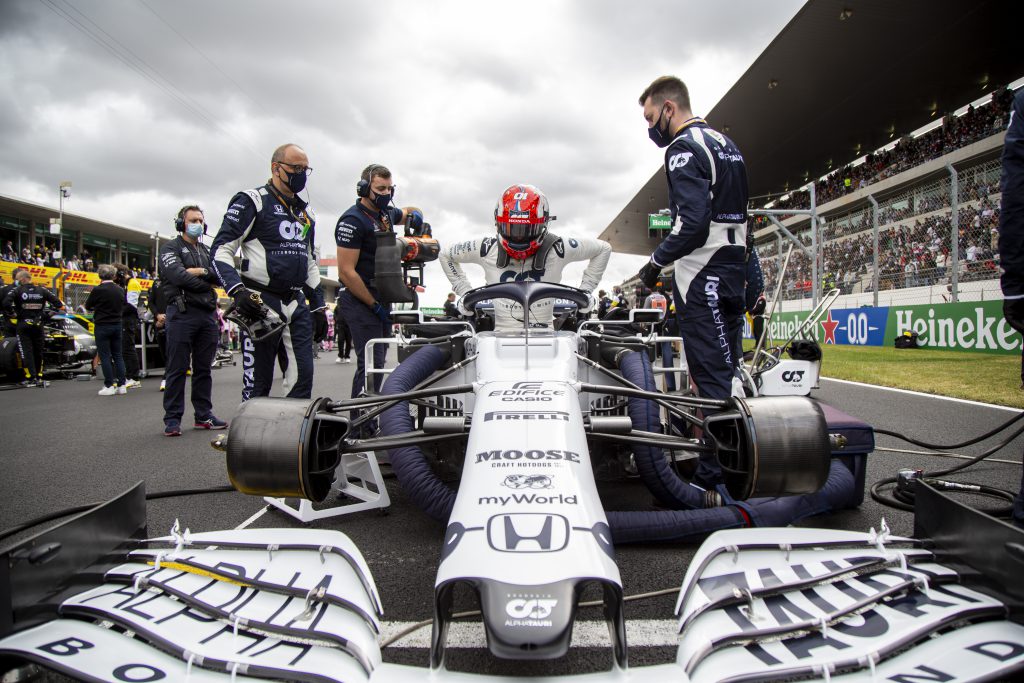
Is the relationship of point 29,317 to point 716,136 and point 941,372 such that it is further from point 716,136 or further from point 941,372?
point 941,372

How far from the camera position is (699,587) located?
4.90ft

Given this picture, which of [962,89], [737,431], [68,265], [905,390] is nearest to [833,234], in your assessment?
[962,89]

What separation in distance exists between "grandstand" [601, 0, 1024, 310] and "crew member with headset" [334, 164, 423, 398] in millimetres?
5142

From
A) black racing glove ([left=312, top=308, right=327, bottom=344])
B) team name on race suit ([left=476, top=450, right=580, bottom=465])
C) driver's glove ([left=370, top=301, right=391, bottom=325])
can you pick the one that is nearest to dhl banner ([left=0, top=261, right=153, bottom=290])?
black racing glove ([left=312, top=308, right=327, bottom=344])

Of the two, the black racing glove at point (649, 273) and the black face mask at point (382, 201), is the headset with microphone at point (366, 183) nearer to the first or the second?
the black face mask at point (382, 201)

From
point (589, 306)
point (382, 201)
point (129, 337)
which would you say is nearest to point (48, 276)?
point (129, 337)

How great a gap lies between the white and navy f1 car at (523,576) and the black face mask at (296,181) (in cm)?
238

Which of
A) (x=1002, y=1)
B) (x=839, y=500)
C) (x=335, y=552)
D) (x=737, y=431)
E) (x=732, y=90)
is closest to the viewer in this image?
(x=335, y=552)

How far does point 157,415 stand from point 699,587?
20.6ft

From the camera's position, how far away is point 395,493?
3193 millimetres

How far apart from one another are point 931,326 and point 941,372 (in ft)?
12.9

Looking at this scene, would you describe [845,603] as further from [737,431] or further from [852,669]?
[737,431]

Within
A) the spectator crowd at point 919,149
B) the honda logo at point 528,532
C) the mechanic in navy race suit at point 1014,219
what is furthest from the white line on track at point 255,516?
the spectator crowd at point 919,149

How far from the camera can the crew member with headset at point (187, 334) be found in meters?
4.86
